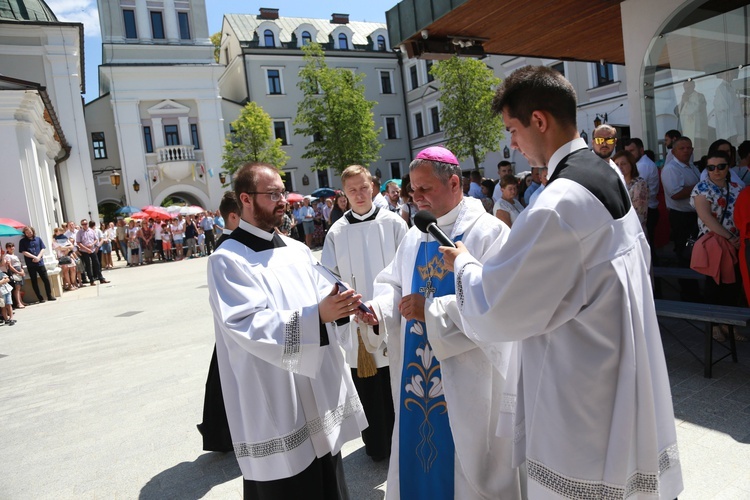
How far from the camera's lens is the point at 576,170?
191 cm

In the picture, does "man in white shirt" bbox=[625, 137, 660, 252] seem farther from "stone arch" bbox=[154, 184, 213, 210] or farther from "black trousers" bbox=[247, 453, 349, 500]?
"stone arch" bbox=[154, 184, 213, 210]

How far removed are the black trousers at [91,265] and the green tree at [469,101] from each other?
16.9m

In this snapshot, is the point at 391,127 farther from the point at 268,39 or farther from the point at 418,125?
the point at 268,39

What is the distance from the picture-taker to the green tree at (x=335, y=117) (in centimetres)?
3006

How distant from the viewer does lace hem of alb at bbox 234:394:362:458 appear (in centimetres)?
267

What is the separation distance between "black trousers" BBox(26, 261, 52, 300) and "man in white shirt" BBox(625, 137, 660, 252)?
14.1 m

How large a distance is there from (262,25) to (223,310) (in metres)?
40.1

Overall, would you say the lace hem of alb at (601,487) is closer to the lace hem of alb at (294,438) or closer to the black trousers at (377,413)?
the lace hem of alb at (294,438)

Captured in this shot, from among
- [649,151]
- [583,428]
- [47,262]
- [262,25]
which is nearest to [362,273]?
[583,428]

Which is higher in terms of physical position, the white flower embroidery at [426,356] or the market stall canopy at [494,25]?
the market stall canopy at [494,25]

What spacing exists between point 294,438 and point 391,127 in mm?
39993

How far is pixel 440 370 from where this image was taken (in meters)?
2.82

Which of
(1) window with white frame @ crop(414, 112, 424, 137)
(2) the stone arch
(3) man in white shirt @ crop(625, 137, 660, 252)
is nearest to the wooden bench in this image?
(3) man in white shirt @ crop(625, 137, 660, 252)

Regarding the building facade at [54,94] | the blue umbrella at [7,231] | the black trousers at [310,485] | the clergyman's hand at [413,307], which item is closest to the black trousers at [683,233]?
the clergyman's hand at [413,307]
